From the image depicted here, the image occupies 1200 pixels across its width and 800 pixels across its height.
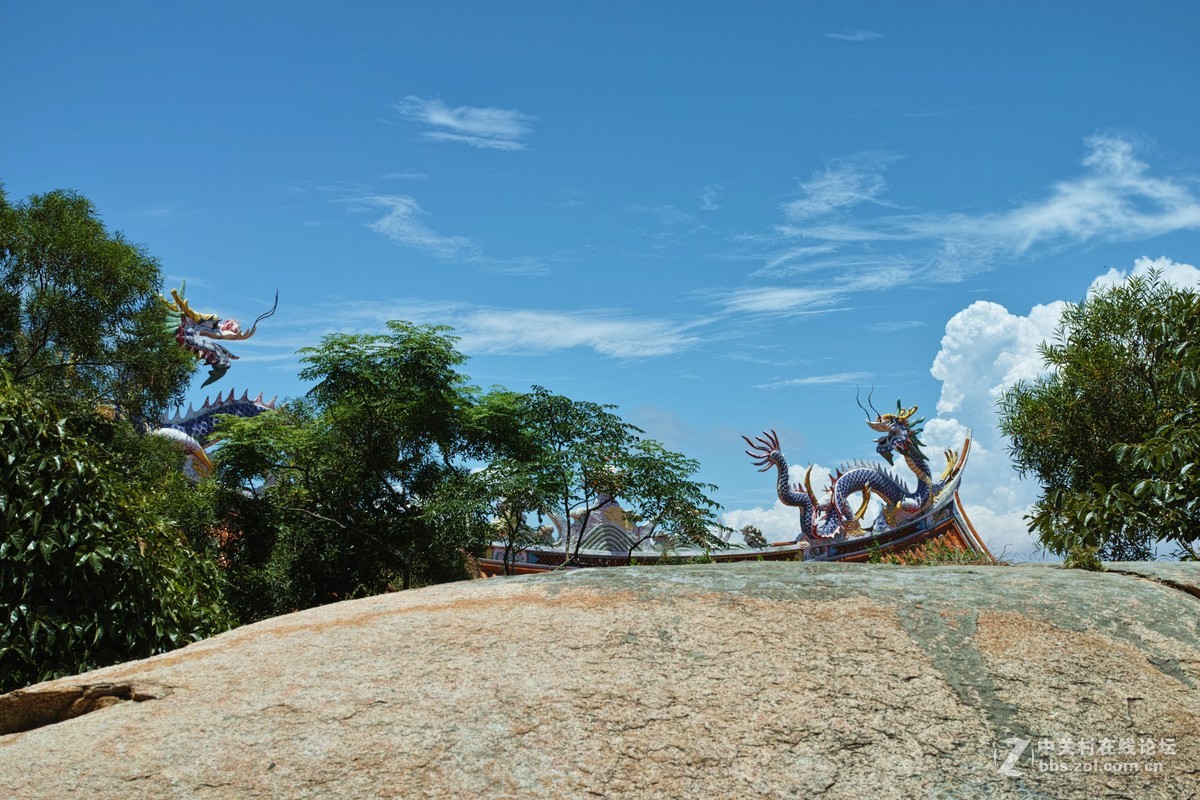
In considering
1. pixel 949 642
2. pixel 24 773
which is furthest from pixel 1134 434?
pixel 24 773

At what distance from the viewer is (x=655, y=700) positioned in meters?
3.78

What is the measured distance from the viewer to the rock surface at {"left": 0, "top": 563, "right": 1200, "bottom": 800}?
3473mm

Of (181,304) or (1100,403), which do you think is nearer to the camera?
(1100,403)

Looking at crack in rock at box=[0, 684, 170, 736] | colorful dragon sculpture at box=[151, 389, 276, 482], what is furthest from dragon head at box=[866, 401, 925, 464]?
crack in rock at box=[0, 684, 170, 736]

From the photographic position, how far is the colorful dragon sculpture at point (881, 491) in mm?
21938

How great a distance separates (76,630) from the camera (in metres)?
5.63

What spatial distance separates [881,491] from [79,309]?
15.6m

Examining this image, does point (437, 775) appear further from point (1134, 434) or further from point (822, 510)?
point (822, 510)

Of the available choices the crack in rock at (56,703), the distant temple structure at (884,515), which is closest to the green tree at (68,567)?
the crack in rock at (56,703)

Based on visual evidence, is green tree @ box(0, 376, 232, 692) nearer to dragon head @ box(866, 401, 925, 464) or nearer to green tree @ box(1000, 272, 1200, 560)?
green tree @ box(1000, 272, 1200, 560)
